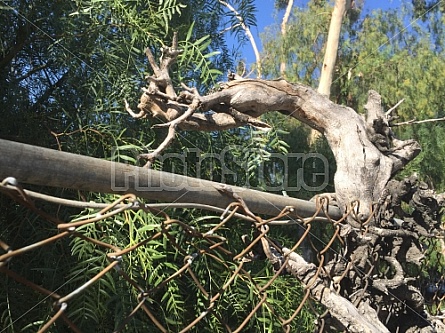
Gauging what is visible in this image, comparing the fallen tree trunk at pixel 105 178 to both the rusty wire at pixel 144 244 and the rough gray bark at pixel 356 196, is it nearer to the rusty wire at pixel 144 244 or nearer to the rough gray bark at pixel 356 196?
the rusty wire at pixel 144 244

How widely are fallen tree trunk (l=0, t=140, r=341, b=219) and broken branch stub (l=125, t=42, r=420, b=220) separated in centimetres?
44

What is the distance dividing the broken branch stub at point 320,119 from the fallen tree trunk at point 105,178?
444mm

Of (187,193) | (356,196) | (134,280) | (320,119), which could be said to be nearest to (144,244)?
→ (187,193)

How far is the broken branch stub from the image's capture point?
1.13 meters

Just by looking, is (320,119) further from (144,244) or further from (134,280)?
(144,244)

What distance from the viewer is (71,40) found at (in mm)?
1433

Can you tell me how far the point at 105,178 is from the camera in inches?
21.5

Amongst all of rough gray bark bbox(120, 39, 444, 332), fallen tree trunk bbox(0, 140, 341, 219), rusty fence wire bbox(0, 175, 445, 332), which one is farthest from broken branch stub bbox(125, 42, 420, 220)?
fallen tree trunk bbox(0, 140, 341, 219)

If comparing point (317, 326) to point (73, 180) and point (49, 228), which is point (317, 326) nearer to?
point (73, 180)

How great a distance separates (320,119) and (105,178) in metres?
0.84

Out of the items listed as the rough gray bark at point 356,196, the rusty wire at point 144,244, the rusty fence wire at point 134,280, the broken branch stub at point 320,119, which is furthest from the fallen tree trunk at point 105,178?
the broken branch stub at point 320,119

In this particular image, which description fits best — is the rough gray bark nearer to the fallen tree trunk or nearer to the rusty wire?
the rusty wire

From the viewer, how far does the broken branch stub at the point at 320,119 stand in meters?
1.13

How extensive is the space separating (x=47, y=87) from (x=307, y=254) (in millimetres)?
1071
